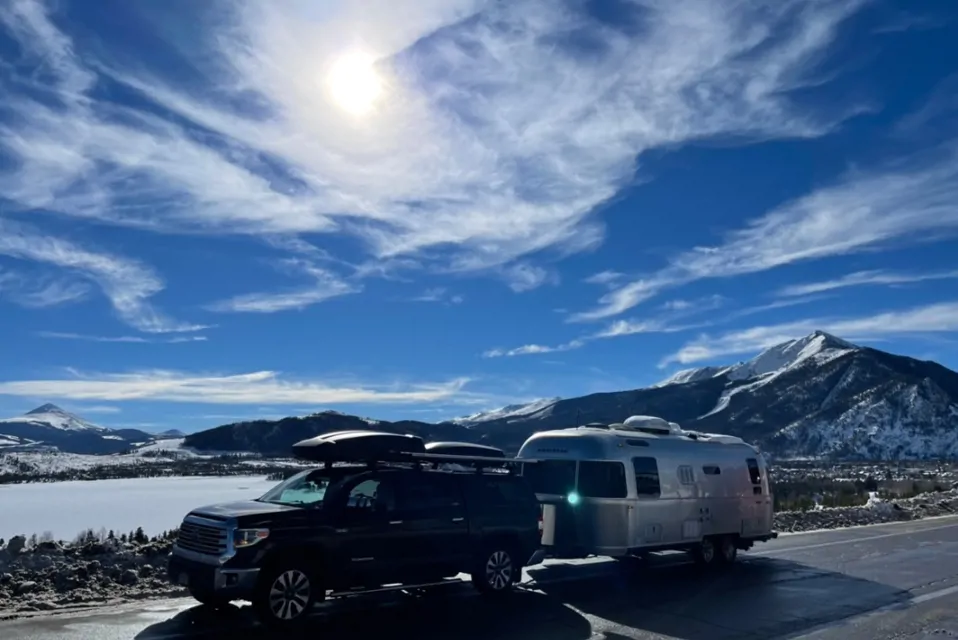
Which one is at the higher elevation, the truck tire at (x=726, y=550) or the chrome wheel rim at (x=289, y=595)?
the truck tire at (x=726, y=550)

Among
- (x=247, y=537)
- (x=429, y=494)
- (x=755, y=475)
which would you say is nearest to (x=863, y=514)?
(x=755, y=475)

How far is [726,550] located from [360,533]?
9115mm

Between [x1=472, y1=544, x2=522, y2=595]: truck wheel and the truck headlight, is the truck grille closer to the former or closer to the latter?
the truck headlight

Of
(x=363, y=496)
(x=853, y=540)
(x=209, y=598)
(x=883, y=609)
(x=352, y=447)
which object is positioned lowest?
(x=883, y=609)

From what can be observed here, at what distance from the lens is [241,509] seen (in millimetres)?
10227

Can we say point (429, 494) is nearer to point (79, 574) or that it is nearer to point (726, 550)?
point (79, 574)

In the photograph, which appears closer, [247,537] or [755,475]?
[247,537]

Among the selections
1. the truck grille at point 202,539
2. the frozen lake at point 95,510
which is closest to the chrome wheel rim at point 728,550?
the truck grille at point 202,539

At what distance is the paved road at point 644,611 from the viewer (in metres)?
9.76

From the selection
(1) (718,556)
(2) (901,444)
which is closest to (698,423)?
(2) (901,444)

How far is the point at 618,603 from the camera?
39.9 ft

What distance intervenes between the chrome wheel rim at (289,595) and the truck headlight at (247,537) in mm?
491

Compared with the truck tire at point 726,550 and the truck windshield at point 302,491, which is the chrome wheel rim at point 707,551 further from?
the truck windshield at point 302,491

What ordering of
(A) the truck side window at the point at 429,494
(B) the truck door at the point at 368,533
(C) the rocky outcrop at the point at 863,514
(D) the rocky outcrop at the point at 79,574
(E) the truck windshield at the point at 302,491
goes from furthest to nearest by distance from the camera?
(C) the rocky outcrop at the point at 863,514
(A) the truck side window at the point at 429,494
(D) the rocky outcrop at the point at 79,574
(E) the truck windshield at the point at 302,491
(B) the truck door at the point at 368,533
